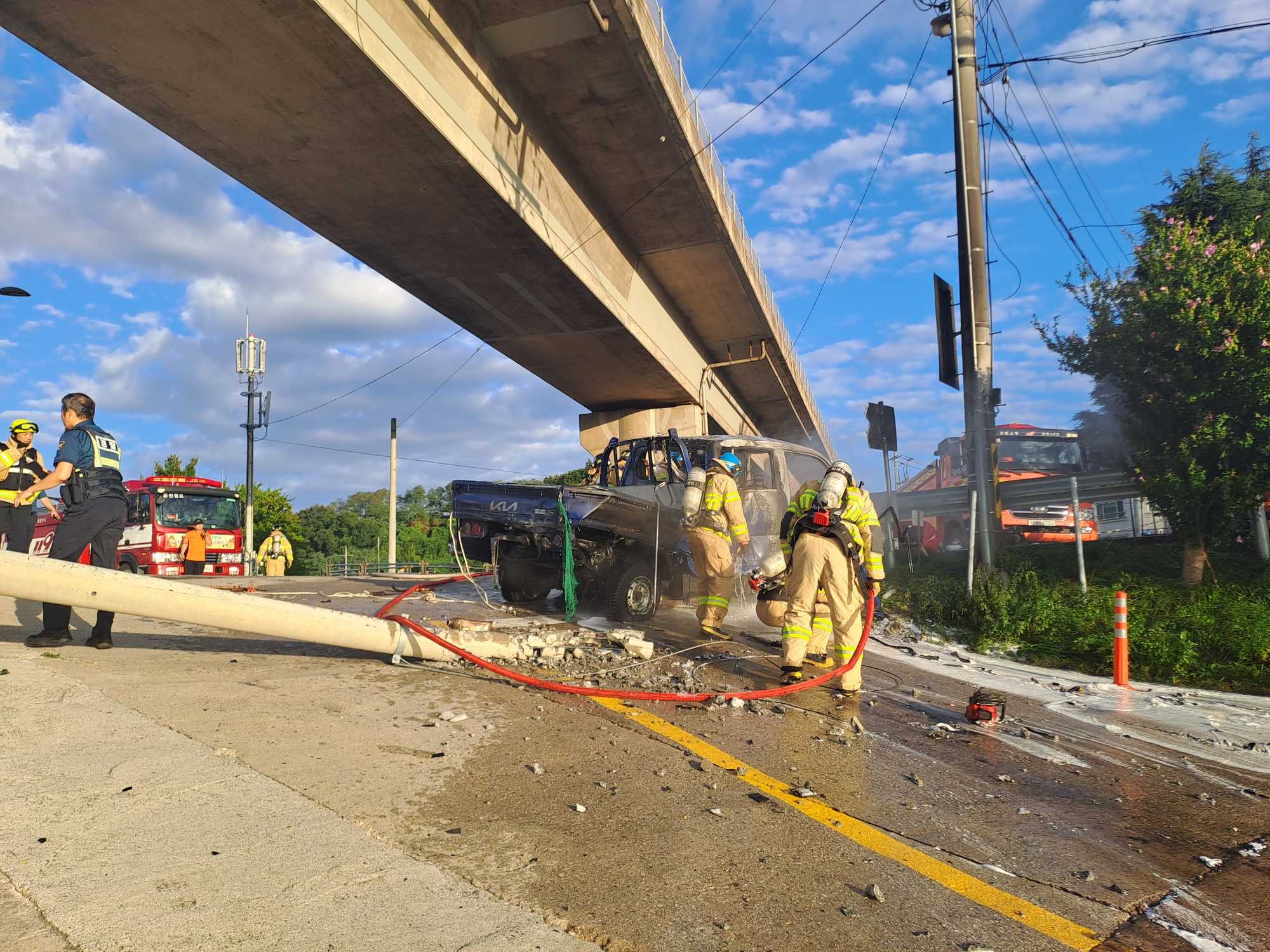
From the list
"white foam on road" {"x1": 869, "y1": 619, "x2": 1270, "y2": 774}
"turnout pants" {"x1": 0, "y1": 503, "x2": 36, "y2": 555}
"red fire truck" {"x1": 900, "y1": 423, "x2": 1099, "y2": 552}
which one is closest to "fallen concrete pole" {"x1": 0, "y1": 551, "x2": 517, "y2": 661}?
"turnout pants" {"x1": 0, "y1": 503, "x2": 36, "y2": 555}

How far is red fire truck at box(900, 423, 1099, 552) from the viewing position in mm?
16312

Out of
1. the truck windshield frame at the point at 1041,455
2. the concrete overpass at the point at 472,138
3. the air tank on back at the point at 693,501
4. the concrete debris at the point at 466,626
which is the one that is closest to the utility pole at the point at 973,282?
the concrete overpass at the point at 472,138

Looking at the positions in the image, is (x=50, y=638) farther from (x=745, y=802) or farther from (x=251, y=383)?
(x=251, y=383)

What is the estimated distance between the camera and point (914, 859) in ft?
10.1

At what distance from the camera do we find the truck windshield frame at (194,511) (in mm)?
18578

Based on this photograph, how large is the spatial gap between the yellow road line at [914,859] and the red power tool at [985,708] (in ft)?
6.05

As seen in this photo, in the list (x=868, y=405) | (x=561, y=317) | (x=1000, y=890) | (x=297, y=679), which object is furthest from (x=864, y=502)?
(x=561, y=317)

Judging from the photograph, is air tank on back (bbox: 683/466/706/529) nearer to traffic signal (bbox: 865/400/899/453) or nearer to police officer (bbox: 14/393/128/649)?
police officer (bbox: 14/393/128/649)

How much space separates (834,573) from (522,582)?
451 cm

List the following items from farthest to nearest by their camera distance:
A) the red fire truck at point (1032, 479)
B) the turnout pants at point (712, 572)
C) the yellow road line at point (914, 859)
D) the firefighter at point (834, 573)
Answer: the red fire truck at point (1032, 479)
the turnout pants at point (712, 572)
the firefighter at point (834, 573)
the yellow road line at point (914, 859)

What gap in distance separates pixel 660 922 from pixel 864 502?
4450 millimetres

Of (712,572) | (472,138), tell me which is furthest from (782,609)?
(472,138)

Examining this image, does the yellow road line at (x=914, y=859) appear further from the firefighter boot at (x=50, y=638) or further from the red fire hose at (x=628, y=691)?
the firefighter boot at (x=50, y=638)

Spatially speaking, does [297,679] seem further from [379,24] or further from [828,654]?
[379,24]
